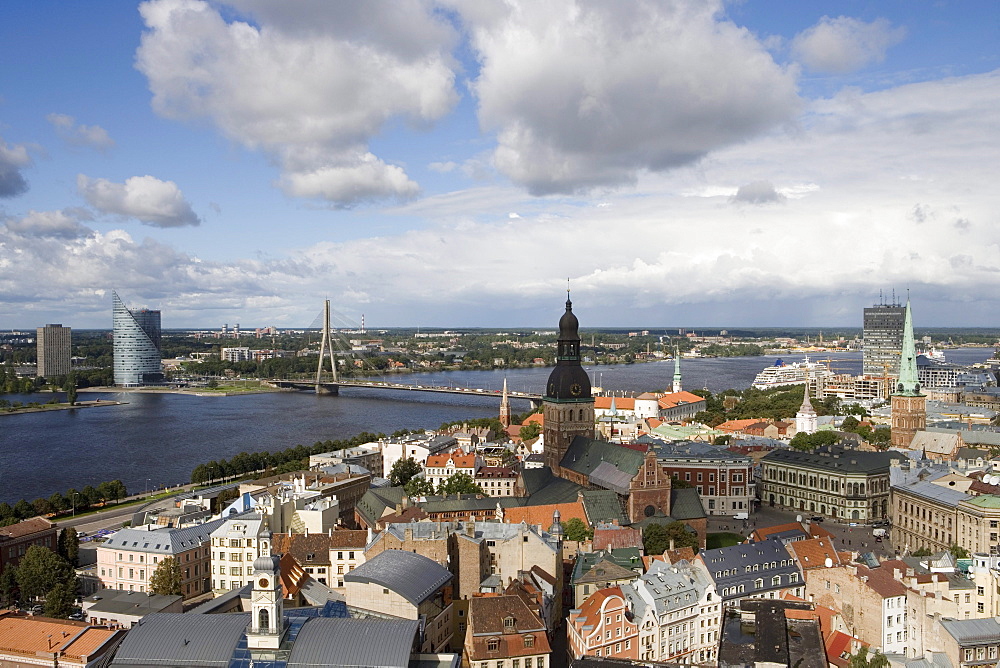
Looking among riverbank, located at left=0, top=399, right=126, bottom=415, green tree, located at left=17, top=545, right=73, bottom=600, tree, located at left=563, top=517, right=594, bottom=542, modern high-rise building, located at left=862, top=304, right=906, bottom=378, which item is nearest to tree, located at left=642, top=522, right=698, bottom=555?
tree, located at left=563, top=517, right=594, bottom=542

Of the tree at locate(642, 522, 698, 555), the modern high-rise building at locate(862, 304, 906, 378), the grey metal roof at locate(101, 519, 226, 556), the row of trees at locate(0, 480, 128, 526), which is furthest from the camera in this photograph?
the modern high-rise building at locate(862, 304, 906, 378)

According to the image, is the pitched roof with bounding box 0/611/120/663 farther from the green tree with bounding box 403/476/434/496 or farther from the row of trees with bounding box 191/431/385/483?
the row of trees with bounding box 191/431/385/483

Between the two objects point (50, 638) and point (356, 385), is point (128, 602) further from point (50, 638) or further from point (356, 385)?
point (356, 385)

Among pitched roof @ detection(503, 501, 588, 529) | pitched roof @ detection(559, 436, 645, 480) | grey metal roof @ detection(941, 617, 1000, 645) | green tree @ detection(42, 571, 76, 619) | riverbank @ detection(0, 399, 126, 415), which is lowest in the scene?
riverbank @ detection(0, 399, 126, 415)

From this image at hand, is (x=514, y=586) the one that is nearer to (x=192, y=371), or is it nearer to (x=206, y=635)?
(x=206, y=635)

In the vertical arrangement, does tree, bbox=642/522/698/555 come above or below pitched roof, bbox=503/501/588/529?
below

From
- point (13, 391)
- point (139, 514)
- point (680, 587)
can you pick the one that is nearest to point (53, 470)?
point (139, 514)
